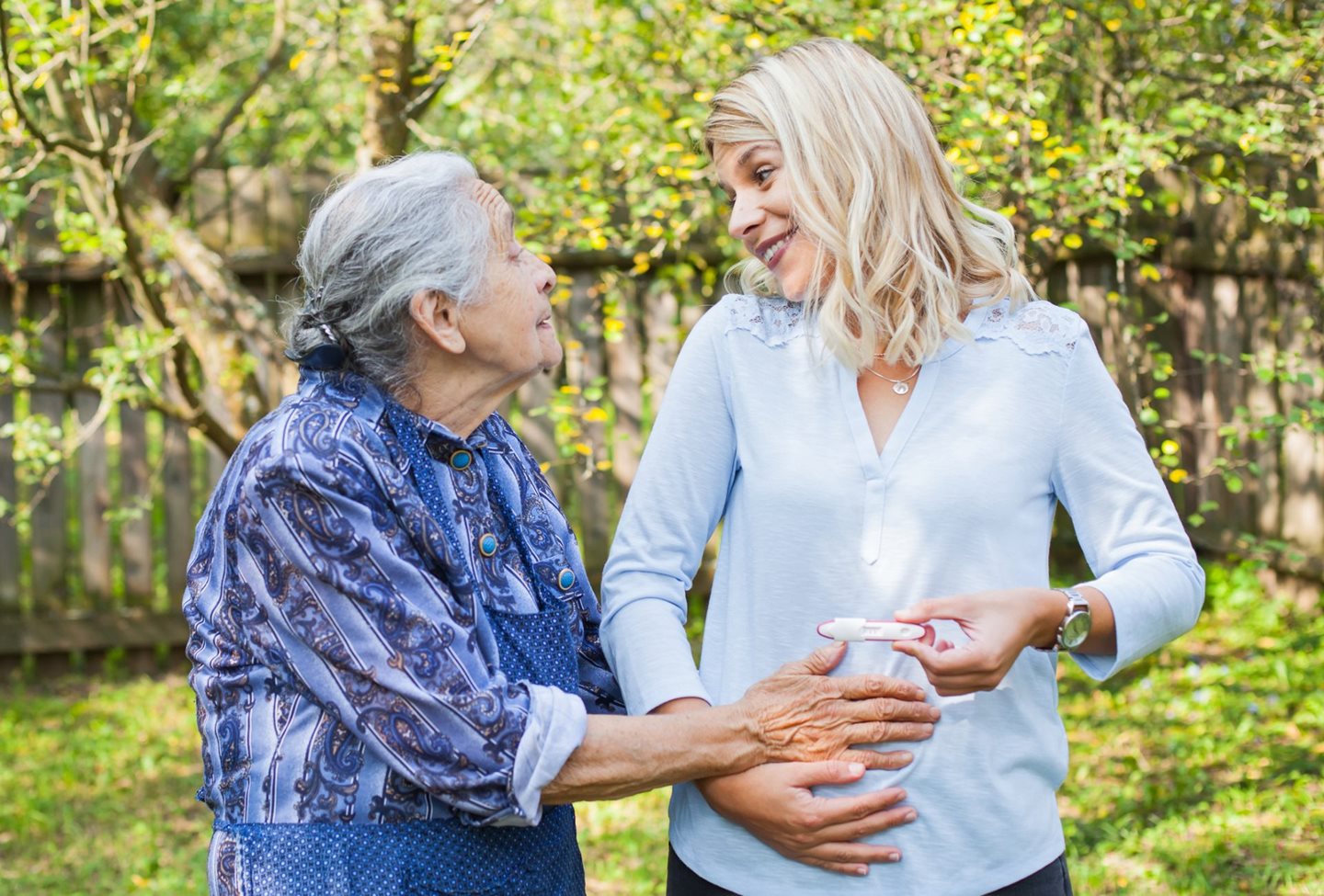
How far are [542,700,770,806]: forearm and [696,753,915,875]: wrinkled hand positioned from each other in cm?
4

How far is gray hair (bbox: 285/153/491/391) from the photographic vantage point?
186cm

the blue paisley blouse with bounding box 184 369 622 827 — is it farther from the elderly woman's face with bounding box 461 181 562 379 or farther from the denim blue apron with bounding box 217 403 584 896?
the elderly woman's face with bounding box 461 181 562 379

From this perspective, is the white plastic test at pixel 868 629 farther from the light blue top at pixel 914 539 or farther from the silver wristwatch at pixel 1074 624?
the silver wristwatch at pixel 1074 624

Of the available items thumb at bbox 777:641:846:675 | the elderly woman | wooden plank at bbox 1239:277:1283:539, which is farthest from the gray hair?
wooden plank at bbox 1239:277:1283:539

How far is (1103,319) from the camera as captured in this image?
5641 millimetres

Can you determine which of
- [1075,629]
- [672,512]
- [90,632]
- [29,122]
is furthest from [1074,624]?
[90,632]

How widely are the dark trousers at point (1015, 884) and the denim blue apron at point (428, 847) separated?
19 cm

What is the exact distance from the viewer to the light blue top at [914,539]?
177 cm

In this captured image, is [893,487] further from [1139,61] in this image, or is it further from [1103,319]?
[1103,319]

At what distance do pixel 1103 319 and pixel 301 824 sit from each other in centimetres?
463

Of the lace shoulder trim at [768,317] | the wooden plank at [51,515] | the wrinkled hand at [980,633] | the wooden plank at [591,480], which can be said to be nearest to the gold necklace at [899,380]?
the lace shoulder trim at [768,317]

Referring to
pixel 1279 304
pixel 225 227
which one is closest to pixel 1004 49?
pixel 1279 304

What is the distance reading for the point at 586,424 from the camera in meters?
5.18

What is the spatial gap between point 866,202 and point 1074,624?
2.06ft
